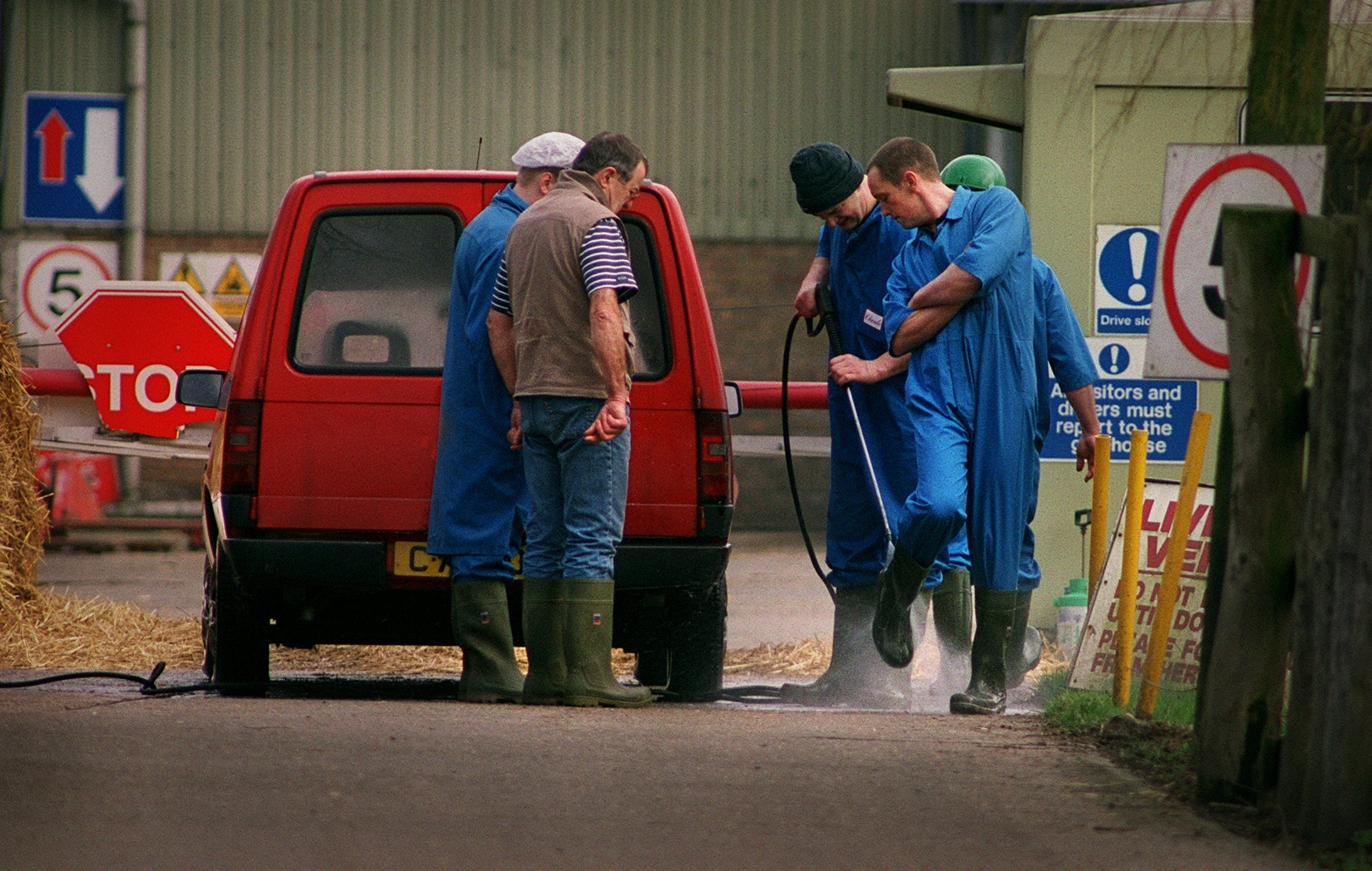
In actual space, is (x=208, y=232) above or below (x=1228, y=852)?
above

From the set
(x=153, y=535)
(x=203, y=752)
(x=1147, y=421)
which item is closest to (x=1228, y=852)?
(x=203, y=752)

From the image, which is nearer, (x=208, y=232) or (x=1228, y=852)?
(x=1228, y=852)

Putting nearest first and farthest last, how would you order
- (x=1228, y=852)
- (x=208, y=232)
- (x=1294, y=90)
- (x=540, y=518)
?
1. (x=1228, y=852)
2. (x=1294, y=90)
3. (x=540, y=518)
4. (x=208, y=232)

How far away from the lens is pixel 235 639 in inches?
239

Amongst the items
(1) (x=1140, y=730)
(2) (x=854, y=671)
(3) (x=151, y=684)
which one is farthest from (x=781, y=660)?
Result: (1) (x=1140, y=730)

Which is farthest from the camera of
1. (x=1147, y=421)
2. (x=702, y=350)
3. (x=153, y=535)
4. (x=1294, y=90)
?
(x=153, y=535)

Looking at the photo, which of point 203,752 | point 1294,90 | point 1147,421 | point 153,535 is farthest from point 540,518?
point 153,535

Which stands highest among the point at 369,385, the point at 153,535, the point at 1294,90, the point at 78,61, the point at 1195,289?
the point at 78,61

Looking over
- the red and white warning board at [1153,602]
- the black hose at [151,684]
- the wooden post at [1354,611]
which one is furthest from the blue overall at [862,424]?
the wooden post at [1354,611]

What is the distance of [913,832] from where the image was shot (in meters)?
3.54

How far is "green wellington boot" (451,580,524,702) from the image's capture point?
561cm

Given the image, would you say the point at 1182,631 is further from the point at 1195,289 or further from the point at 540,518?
the point at 540,518

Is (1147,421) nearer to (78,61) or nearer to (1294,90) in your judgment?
(1294,90)

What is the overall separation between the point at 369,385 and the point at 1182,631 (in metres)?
3.07
